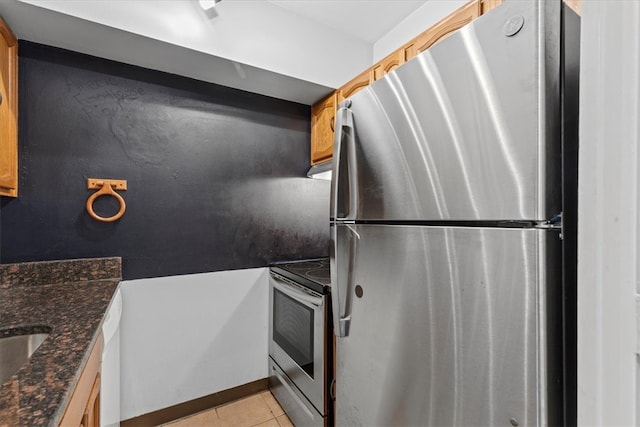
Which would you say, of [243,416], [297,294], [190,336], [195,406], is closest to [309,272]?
[297,294]

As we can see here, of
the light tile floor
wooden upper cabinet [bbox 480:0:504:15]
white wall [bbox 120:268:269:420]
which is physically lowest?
the light tile floor

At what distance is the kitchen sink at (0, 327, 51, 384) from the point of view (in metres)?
0.93

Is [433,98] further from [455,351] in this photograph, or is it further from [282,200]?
[282,200]

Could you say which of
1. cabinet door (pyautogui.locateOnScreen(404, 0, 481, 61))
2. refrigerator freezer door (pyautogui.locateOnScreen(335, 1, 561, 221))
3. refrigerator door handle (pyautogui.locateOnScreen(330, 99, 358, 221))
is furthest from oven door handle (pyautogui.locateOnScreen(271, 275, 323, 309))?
cabinet door (pyautogui.locateOnScreen(404, 0, 481, 61))

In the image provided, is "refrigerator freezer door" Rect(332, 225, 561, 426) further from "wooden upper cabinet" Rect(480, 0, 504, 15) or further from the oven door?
"wooden upper cabinet" Rect(480, 0, 504, 15)

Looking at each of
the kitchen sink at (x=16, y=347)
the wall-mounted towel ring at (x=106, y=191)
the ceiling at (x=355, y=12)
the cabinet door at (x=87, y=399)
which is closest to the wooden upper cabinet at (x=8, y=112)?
the wall-mounted towel ring at (x=106, y=191)

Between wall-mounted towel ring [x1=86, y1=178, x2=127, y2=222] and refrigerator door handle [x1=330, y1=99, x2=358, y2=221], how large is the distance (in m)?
1.35

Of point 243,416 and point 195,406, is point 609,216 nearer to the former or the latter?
point 243,416

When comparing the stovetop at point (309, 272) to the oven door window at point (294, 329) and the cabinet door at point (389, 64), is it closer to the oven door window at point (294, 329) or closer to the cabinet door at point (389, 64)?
the oven door window at point (294, 329)

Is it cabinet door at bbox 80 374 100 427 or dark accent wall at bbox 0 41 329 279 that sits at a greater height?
dark accent wall at bbox 0 41 329 279

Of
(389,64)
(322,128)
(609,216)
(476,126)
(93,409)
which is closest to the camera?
(609,216)

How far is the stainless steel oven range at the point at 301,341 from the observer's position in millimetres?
1519

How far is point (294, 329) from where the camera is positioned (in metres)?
1.81

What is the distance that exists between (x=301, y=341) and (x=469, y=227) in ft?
4.33
